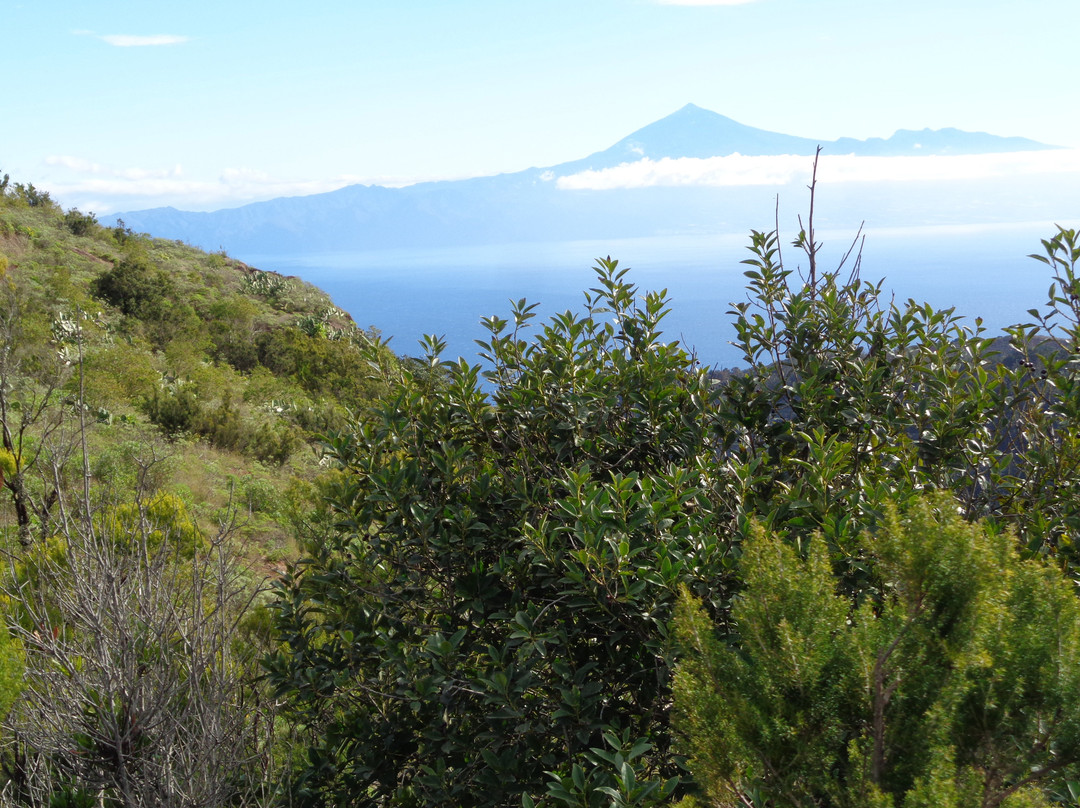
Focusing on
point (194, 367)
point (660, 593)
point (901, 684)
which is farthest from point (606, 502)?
point (194, 367)

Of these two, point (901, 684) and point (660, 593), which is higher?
point (901, 684)

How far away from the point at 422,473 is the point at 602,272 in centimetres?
122

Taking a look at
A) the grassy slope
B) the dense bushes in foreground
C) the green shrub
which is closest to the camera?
the green shrub

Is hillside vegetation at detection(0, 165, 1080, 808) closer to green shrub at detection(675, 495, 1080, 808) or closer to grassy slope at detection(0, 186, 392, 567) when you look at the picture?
green shrub at detection(675, 495, 1080, 808)

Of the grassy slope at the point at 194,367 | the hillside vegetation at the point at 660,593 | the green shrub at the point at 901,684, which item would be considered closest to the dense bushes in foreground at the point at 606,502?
the hillside vegetation at the point at 660,593

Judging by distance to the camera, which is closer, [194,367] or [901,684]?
[901,684]

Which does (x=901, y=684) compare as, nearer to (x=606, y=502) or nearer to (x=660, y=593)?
(x=660, y=593)

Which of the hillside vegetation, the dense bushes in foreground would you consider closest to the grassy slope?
the hillside vegetation

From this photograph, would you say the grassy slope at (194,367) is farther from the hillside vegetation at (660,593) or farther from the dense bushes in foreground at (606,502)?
the dense bushes in foreground at (606,502)

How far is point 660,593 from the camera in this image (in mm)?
2256

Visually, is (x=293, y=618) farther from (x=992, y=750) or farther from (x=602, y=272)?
(x=992, y=750)

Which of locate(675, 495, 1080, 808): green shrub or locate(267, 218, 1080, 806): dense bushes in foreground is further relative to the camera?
locate(267, 218, 1080, 806): dense bushes in foreground

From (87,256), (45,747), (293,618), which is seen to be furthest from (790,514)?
(87,256)

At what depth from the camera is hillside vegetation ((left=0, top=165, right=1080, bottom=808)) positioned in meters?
1.47
